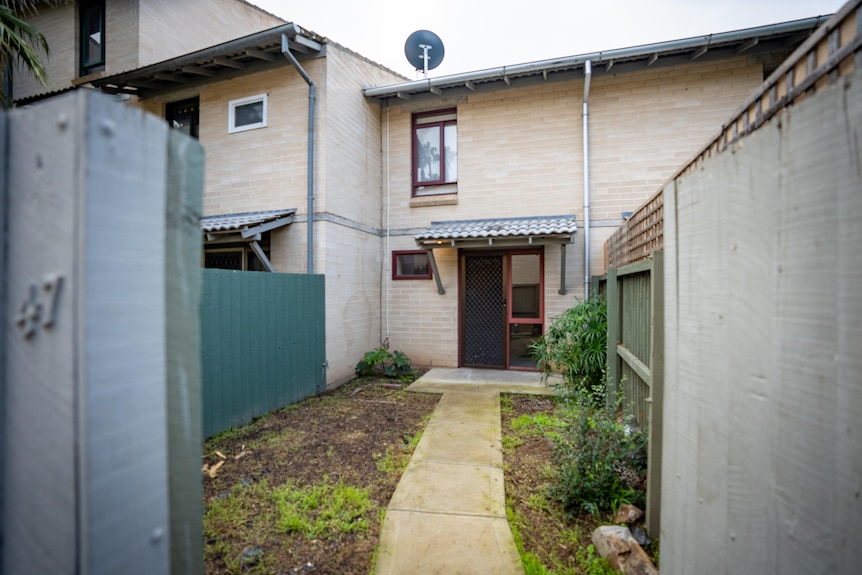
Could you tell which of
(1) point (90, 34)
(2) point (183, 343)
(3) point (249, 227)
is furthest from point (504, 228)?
(1) point (90, 34)

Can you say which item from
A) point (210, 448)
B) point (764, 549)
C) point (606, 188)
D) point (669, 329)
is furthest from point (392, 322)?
point (764, 549)

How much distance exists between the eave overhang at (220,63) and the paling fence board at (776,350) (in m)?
6.34

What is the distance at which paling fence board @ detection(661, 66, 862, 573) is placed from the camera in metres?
0.82

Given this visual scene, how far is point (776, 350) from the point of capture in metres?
1.00

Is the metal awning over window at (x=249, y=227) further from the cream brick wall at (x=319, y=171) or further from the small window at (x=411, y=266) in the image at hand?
the small window at (x=411, y=266)

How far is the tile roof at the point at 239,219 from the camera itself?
5598mm

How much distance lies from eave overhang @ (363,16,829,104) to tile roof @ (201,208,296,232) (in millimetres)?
3125

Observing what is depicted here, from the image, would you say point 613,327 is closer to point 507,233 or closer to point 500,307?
point 507,233

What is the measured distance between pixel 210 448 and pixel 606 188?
727 cm

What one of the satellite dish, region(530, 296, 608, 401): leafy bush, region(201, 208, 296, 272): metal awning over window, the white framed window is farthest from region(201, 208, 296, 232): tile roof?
region(530, 296, 608, 401): leafy bush

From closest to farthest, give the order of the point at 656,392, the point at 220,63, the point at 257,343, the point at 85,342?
1. the point at 85,342
2. the point at 656,392
3. the point at 257,343
4. the point at 220,63

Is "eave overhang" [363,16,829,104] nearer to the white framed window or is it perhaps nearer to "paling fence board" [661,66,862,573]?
the white framed window

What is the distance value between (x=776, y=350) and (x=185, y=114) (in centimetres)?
954

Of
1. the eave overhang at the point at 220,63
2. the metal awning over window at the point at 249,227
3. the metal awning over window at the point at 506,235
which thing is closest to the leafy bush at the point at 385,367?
the metal awning over window at the point at 506,235
